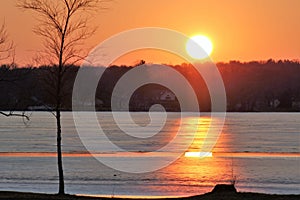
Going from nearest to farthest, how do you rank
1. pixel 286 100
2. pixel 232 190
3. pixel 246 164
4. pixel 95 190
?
pixel 232 190 < pixel 95 190 < pixel 246 164 < pixel 286 100

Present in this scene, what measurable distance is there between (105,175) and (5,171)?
6762 millimetres

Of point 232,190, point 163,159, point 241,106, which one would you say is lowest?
point 241,106

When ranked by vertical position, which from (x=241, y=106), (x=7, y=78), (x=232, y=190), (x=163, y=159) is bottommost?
(x=241, y=106)

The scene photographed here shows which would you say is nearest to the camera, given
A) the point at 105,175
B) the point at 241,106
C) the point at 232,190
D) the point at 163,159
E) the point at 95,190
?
the point at 232,190

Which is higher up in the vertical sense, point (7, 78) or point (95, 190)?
point (7, 78)

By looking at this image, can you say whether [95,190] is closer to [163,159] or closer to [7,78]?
[7,78]

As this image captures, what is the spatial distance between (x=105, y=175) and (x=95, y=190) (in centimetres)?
780

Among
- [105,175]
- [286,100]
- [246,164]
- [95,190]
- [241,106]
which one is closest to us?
[95,190]

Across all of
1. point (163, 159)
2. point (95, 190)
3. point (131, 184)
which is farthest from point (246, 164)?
point (95, 190)

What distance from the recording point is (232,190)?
19.8 metres

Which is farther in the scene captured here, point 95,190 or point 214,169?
point 214,169

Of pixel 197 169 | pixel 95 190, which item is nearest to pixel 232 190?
pixel 95 190

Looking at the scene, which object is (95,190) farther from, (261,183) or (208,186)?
(261,183)

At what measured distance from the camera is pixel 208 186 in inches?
1282
